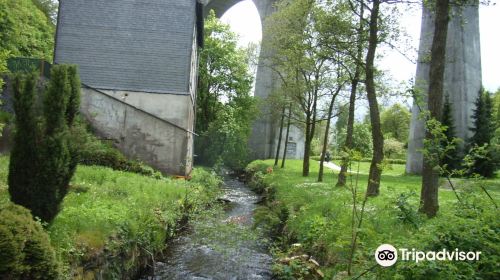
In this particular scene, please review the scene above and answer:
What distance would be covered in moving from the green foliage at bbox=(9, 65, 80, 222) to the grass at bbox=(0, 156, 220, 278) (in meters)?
0.36

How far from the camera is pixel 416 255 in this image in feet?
16.1

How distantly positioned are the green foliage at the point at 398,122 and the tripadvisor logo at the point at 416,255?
206ft

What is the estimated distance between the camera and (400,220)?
754 centimetres

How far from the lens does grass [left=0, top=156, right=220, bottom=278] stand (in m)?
6.28

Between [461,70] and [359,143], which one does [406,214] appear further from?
[461,70]

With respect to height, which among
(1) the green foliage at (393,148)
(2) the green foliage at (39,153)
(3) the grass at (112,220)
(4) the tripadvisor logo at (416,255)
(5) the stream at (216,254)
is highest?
(1) the green foliage at (393,148)

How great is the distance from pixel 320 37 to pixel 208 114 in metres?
25.9

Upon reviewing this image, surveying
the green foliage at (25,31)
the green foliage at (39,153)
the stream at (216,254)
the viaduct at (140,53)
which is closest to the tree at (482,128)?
the viaduct at (140,53)

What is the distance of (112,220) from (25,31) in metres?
26.1

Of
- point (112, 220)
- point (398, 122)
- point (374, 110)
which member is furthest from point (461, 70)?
point (398, 122)

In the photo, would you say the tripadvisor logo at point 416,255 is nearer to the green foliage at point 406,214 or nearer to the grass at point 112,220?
the green foliage at point 406,214

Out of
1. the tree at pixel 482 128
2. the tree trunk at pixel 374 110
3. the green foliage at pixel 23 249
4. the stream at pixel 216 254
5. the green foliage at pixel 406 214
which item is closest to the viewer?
the green foliage at pixel 23 249

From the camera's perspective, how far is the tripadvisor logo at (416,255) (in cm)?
475

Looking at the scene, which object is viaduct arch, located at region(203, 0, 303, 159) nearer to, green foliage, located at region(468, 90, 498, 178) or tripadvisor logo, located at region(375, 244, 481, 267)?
green foliage, located at region(468, 90, 498, 178)
